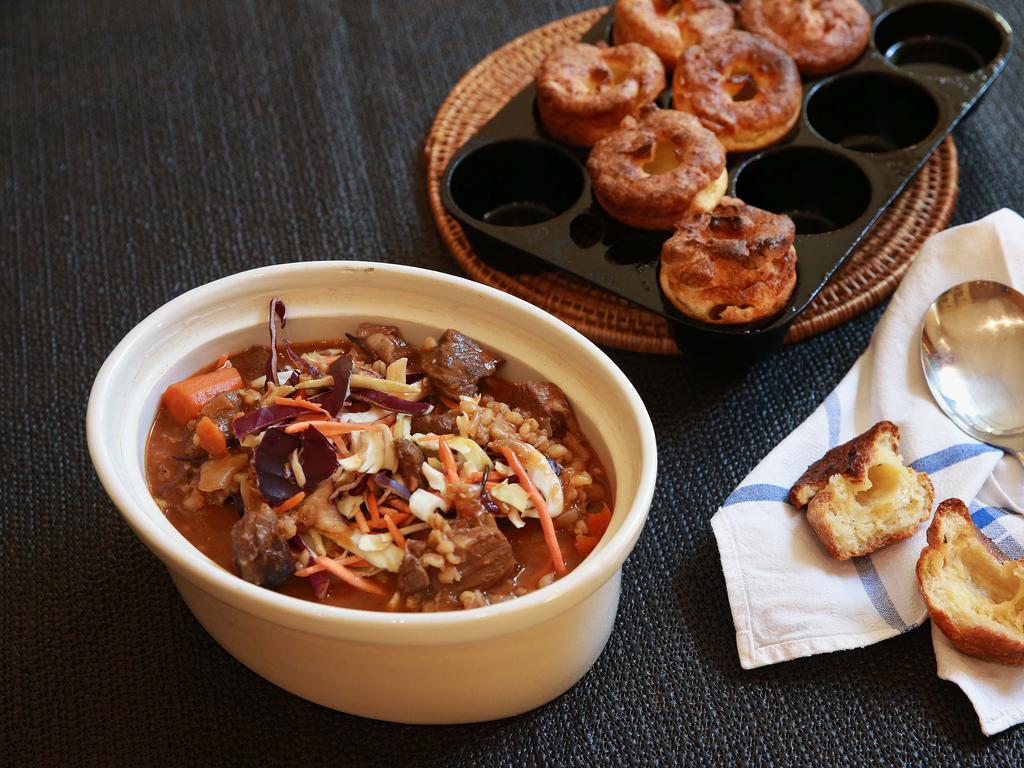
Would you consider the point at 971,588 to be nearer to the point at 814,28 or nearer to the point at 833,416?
the point at 833,416

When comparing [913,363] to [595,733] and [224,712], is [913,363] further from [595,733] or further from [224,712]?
[224,712]

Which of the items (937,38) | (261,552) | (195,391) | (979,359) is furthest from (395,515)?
(937,38)

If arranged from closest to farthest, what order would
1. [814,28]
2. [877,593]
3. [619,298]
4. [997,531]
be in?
[877,593]
[997,531]
[619,298]
[814,28]

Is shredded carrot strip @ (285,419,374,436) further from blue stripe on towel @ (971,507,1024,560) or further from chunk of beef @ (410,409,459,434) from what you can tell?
blue stripe on towel @ (971,507,1024,560)

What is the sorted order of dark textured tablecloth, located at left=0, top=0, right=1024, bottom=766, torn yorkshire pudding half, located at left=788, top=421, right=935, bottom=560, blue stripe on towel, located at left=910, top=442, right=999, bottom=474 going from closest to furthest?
1. dark textured tablecloth, located at left=0, top=0, right=1024, bottom=766
2. torn yorkshire pudding half, located at left=788, top=421, right=935, bottom=560
3. blue stripe on towel, located at left=910, top=442, right=999, bottom=474

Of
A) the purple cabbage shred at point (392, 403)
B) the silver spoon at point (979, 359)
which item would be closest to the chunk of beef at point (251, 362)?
the purple cabbage shred at point (392, 403)

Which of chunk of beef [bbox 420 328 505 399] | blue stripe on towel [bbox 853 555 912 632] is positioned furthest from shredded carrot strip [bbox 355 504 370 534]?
blue stripe on towel [bbox 853 555 912 632]
